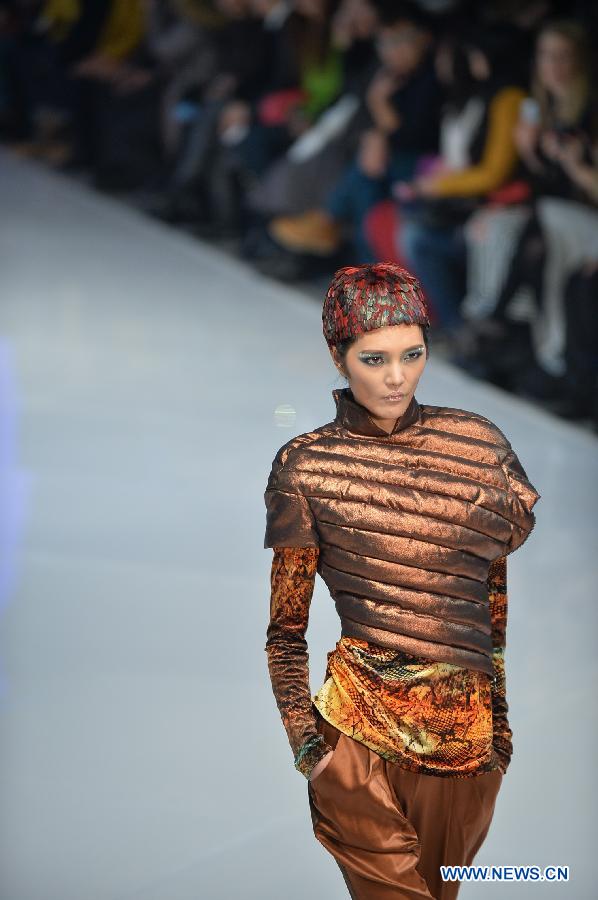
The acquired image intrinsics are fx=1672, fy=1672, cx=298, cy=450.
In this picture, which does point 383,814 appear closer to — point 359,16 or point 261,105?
point 359,16

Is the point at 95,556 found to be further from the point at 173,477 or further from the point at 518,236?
the point at 518,236

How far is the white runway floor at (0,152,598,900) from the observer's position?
3.58 meters

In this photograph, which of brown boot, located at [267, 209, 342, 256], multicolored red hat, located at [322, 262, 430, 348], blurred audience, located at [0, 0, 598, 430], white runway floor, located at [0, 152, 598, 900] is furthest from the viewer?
brown boot, located at [267, 209, 342, 256]

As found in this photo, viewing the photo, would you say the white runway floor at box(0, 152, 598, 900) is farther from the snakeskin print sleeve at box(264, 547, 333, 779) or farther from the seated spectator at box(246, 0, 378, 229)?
the snakeskin print sleeve at box(264, 547, 333, 779)

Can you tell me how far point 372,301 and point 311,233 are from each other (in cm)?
580

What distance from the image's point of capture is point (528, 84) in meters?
6.55

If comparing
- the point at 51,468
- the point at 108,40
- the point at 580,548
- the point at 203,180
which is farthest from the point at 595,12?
the point at 108,40

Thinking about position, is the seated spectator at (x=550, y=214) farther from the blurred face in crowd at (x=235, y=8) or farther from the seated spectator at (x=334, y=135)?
the blurred face in crowd at (x=235, y=8)

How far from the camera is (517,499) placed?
231cm

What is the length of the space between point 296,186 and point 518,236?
182 centimetres

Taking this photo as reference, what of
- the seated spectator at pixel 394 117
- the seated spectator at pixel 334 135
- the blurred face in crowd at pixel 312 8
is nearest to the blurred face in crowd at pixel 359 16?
the seated spectator at pixel 334 135

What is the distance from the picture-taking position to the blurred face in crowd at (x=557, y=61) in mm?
6086

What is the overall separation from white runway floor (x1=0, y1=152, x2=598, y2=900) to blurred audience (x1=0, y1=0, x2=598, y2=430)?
0.31 m

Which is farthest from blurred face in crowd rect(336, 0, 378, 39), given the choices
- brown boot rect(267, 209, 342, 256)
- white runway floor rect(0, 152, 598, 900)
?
white runway floor rect(0, 152, 598, 900)
